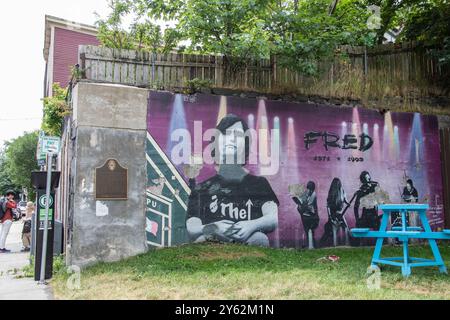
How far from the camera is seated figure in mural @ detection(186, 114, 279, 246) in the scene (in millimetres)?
8938

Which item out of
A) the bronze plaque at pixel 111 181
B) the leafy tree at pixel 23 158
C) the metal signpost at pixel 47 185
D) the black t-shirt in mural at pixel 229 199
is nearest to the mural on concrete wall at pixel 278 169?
the black t-shirt in mural at pixel 229 199

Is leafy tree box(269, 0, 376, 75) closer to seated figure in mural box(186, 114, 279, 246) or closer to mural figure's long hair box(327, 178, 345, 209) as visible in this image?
seated figure in mural box(186, 114, 279, 246)

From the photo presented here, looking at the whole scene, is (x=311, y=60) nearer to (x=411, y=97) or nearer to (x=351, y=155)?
(x=351, y=155)

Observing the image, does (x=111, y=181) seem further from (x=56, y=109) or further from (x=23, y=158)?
(x=23, y=158)

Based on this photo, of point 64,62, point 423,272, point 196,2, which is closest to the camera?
point 423,272

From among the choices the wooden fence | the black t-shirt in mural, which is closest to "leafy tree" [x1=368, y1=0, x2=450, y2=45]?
the wooden fence

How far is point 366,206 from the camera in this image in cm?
1038

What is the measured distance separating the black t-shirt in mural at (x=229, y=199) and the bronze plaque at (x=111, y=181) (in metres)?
1.39

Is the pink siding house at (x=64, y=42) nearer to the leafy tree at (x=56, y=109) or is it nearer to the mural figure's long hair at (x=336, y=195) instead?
the leafy tree at (x=56, y=109)

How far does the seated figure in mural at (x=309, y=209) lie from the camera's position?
9.77 meters

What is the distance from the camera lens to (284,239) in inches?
375

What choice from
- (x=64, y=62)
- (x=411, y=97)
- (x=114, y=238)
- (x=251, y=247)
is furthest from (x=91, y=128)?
(x=64, y=62)
